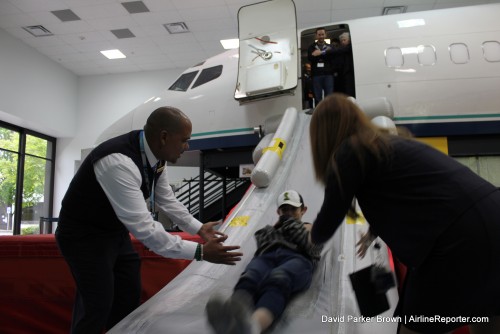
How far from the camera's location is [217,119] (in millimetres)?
6355

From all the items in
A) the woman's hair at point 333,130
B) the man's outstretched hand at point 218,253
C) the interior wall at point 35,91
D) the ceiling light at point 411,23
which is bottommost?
the man's outstretched hand at point 218,253

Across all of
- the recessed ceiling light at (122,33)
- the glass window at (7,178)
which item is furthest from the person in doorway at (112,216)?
the glass window at (7,178)

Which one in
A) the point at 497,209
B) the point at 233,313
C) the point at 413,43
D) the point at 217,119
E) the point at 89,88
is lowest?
the point at 233,313

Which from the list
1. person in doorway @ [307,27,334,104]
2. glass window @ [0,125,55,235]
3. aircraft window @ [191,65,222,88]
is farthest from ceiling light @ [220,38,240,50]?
glass window @ [0,125,55,235]

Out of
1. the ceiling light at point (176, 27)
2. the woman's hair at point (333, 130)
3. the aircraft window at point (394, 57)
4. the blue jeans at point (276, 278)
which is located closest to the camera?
the woman's hair at point (333, 130)

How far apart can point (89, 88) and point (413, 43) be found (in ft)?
36.0

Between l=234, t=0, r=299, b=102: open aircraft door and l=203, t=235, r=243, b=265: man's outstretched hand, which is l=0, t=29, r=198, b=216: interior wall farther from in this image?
Answer: l=203, t=235, r=243, b=265: man's outstretched hand

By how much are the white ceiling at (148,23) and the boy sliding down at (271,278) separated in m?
7.66

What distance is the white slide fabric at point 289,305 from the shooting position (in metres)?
1.92

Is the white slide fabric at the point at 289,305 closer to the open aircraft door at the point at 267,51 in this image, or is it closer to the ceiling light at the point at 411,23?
the open aircraft door at the point at 267,51

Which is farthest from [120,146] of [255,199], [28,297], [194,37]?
[194,37]

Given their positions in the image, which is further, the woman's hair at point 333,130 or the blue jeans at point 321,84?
the blue jeans at point 321,84

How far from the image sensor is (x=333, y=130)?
1.39 metres

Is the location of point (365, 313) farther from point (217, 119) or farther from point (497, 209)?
point (217, 119)
